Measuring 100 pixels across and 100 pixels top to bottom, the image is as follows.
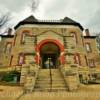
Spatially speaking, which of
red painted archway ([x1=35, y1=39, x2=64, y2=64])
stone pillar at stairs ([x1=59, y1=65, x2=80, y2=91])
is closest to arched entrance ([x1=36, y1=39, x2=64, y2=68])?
red painted archway ([x1=35, y1=39, x2=64, y2=64])

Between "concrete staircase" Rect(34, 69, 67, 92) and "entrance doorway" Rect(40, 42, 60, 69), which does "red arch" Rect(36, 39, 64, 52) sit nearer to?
"entrance doorway" Rect(40, 42, 60, 69)

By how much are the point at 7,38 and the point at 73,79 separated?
859 inches

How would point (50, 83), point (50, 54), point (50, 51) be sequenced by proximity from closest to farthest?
1. point (50, 83)
2. point (50, 51)
3. point (50, 54)

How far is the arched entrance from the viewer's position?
2072 centimetres

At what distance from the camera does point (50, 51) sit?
24703mm

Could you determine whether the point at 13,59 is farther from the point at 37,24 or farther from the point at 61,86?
the point at 61,86

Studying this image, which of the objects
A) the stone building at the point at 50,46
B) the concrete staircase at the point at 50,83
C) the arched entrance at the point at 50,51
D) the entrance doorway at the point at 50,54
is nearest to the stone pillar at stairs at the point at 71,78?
the concrete staircase at the point at 50,83

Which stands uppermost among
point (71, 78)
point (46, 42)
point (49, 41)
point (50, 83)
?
point (49, 41)

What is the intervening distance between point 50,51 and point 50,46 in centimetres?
155

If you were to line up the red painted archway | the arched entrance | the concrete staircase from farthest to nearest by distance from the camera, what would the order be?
1. the arched entrance
2. the red painted archway
3. the concrete staircase

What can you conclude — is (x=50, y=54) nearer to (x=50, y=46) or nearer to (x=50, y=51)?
(x=50, y=51)

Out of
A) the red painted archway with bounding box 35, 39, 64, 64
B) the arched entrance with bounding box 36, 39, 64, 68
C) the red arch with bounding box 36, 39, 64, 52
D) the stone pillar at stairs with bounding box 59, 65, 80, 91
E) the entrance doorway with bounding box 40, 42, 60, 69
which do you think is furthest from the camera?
the entrance doorway with bounding box 40, 42, 60, 69

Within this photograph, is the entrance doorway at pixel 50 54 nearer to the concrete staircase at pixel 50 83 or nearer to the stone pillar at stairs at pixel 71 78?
the concrete staircase at pixel 50 83

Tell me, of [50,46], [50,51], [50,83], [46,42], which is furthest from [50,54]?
[50,83]
